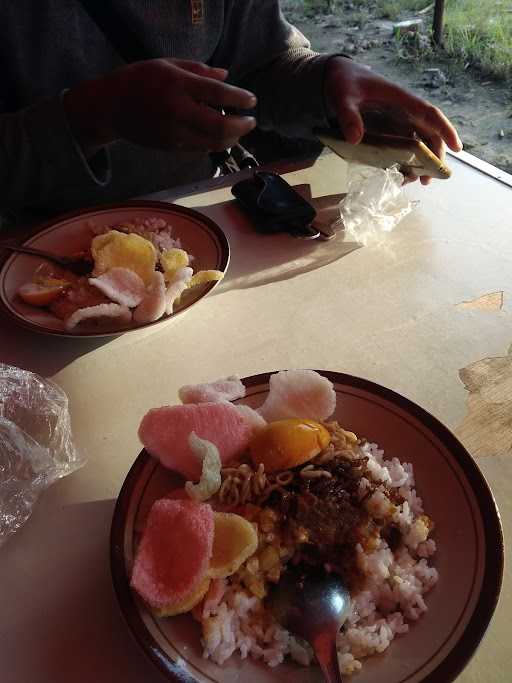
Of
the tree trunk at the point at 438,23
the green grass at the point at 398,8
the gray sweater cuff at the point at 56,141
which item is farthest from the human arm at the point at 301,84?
the green grass at the point at 398,8

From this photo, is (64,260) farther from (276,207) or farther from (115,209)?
(276,207)

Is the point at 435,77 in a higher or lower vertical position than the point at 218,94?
lower

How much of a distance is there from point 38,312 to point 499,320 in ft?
2.44

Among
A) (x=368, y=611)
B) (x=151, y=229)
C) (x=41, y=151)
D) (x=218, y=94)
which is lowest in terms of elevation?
(x=368, y=611)

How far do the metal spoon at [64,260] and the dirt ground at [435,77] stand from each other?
6.94 feet

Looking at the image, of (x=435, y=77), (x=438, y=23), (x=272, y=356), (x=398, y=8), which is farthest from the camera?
(x=398, y=8)

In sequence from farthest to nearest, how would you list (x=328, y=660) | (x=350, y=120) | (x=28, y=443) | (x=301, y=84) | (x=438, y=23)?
(x=438, y=23)
(x=301, y=84)
(x=350, y=120)
(x=28, y=443)
(x=328, y=660)

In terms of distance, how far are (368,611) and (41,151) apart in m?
0.96

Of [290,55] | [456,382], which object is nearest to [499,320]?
[456,382]

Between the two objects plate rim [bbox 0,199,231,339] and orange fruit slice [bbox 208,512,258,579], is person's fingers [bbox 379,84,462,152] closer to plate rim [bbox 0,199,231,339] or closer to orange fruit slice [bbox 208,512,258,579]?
plate rim [bbox 0,199,231,339]

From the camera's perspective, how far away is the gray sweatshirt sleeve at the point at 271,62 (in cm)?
138

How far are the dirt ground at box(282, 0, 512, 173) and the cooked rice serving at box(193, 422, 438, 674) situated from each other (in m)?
2.32

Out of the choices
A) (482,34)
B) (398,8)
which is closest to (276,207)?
(482,34)

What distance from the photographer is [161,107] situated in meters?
1.03
